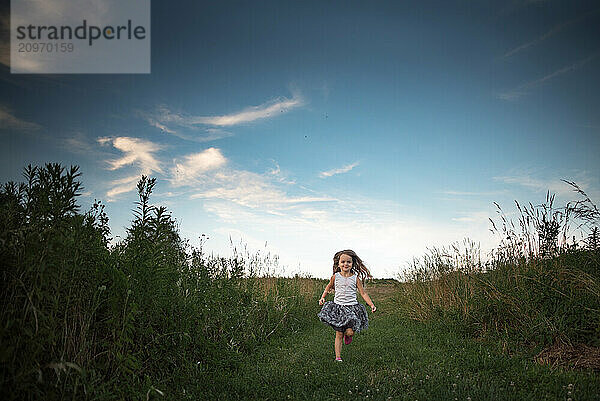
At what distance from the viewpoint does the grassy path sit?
218 inches

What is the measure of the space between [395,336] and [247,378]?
4735mm

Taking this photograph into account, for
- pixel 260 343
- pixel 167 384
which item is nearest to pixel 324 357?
pixel 260 343

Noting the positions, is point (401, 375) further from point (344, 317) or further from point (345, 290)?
point (345, 290)

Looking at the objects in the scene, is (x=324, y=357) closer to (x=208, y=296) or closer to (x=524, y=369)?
(x=208, y=296)

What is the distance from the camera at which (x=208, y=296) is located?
714 centimetres

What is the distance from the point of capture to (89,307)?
14.3ft

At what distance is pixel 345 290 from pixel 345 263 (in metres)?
0.50

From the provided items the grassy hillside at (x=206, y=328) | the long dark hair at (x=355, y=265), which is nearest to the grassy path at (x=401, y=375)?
the grassy hillside at (x=206, y=328)

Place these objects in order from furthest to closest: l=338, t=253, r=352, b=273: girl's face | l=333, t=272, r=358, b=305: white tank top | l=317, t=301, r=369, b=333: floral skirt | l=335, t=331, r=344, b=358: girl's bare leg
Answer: l=338, t=253, r=352, b=273: girl's face → l=333, t=272, r=358, b=305: white tank top → l=317, t=301, r=369, b=333: floral skirt → l=335, t=331, r=344, b=358: girl's bare leg

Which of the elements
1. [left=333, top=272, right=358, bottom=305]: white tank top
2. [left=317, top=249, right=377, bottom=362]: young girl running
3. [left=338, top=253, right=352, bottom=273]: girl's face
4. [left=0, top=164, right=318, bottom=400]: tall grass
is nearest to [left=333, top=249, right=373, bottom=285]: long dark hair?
[left=317, top=249, right=377, bottom=362]: young girl running

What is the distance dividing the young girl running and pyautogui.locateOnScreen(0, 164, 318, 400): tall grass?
1905mm

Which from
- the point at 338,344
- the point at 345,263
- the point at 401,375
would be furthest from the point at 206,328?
the point at 401,375

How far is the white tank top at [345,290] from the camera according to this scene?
26.1ft

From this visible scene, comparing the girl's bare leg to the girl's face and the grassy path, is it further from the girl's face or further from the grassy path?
the girl's face
